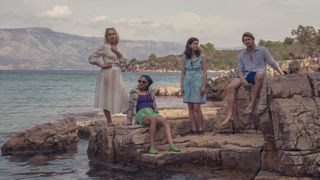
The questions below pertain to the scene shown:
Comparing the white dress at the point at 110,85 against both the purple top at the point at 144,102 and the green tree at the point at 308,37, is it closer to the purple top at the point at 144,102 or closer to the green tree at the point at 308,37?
the purple top at the point at 144,102

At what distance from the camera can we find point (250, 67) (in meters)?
11.7

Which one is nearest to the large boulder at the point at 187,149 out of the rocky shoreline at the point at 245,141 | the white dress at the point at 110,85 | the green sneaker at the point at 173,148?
the rocky shoreline at the point at 245,141

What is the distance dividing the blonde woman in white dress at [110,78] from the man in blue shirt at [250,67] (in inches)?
104

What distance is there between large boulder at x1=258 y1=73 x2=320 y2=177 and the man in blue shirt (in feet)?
5.48

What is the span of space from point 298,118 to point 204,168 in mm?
2470

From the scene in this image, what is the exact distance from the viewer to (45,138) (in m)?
14.0

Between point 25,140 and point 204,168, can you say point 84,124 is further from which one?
point 204,168

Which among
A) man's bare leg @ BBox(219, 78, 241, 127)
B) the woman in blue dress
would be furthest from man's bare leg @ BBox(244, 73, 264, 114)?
the woman in blue dress

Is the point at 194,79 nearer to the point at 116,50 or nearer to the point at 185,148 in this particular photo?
the point at 185,148

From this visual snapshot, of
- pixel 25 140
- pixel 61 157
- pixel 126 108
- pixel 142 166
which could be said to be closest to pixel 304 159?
pixel 142 166

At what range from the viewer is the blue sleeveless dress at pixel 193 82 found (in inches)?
478

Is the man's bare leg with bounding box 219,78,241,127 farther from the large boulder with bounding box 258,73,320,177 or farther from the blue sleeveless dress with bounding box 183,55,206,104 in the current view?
the large boulder with bounding box 258,73,320,177

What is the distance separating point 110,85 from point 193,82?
2.06 metres

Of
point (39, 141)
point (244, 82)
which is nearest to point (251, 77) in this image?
point (244, 82)
